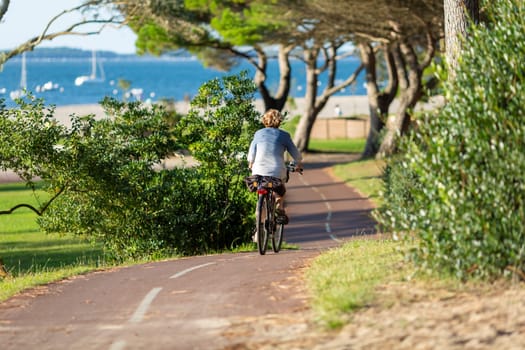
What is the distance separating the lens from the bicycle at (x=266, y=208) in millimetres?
14984

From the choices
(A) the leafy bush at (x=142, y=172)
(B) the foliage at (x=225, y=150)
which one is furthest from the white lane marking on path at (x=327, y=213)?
(A) the leafy bush at (x=142, y=172)

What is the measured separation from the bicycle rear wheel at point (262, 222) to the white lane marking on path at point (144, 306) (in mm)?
3799

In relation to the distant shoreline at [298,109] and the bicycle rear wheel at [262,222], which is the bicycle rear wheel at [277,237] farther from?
the distant shoreline at [298,109]

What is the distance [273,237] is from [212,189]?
5.23 meters

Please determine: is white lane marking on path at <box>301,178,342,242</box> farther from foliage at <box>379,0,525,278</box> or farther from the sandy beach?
the sandy beach

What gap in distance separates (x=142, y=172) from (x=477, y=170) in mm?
11531

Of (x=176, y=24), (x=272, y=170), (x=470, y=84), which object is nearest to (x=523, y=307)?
(x=470, y=84)

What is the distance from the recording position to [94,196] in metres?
19.5

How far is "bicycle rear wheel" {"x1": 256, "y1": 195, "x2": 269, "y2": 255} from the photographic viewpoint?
49.4 feet

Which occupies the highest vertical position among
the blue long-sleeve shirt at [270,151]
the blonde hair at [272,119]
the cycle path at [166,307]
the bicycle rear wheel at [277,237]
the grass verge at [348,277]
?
the blonde hair at [272,119]

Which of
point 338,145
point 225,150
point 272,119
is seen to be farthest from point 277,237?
point 338,145

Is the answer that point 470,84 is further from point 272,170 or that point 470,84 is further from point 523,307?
point 272,170

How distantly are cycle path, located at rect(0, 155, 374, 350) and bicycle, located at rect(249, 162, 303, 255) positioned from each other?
0.63 meters

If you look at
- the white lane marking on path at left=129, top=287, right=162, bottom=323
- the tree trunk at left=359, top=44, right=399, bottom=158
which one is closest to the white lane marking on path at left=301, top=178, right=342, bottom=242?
the tree trunk at left=359, top=44, right=399, bottom=158
